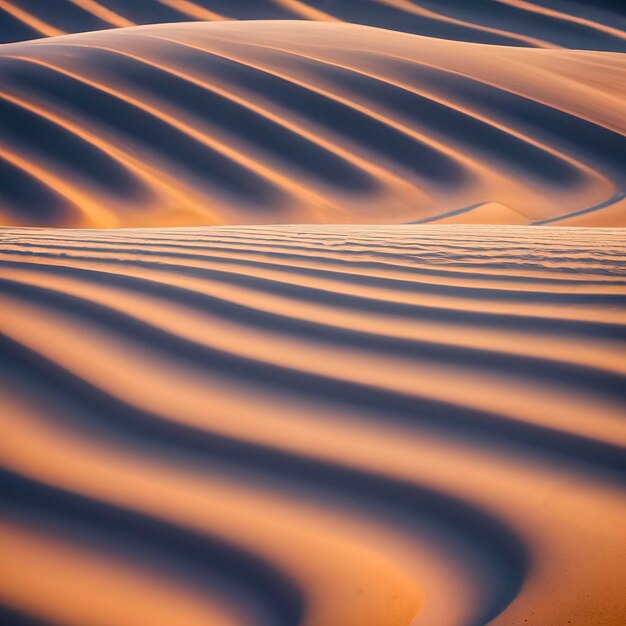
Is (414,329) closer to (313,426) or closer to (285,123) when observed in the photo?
(313,426)

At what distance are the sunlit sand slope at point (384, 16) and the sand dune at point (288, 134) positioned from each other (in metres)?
4.72

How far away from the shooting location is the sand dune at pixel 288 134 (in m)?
4.25

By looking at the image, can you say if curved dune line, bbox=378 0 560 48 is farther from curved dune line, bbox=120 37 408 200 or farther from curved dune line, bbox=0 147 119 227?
curved dune line, bbox=0 147 119 227

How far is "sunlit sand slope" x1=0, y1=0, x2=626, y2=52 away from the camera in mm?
10445

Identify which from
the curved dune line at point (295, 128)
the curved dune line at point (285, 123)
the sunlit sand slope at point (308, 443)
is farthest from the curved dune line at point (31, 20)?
the sunlit sand slope at point (308, 443)

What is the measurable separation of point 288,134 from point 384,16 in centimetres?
668

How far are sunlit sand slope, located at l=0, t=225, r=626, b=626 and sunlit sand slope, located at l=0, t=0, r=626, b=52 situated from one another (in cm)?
947

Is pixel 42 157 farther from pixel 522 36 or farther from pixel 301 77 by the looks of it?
pixel 522 36

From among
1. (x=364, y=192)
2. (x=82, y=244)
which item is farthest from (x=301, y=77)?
(x=82, y=244)

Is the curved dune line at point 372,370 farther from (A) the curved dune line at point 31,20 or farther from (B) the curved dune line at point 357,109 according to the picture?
(A) the curved dune line at point 31,20

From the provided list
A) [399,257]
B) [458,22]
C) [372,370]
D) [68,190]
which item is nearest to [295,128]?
[68,190]

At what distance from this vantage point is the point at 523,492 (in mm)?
1078

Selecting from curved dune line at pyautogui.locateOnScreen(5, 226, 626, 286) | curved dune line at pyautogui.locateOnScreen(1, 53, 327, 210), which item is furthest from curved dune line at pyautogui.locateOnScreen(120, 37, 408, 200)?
curved dune line at pyautogui.locateOnScreen(5, 226, 626, 286)

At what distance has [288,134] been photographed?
488cm
